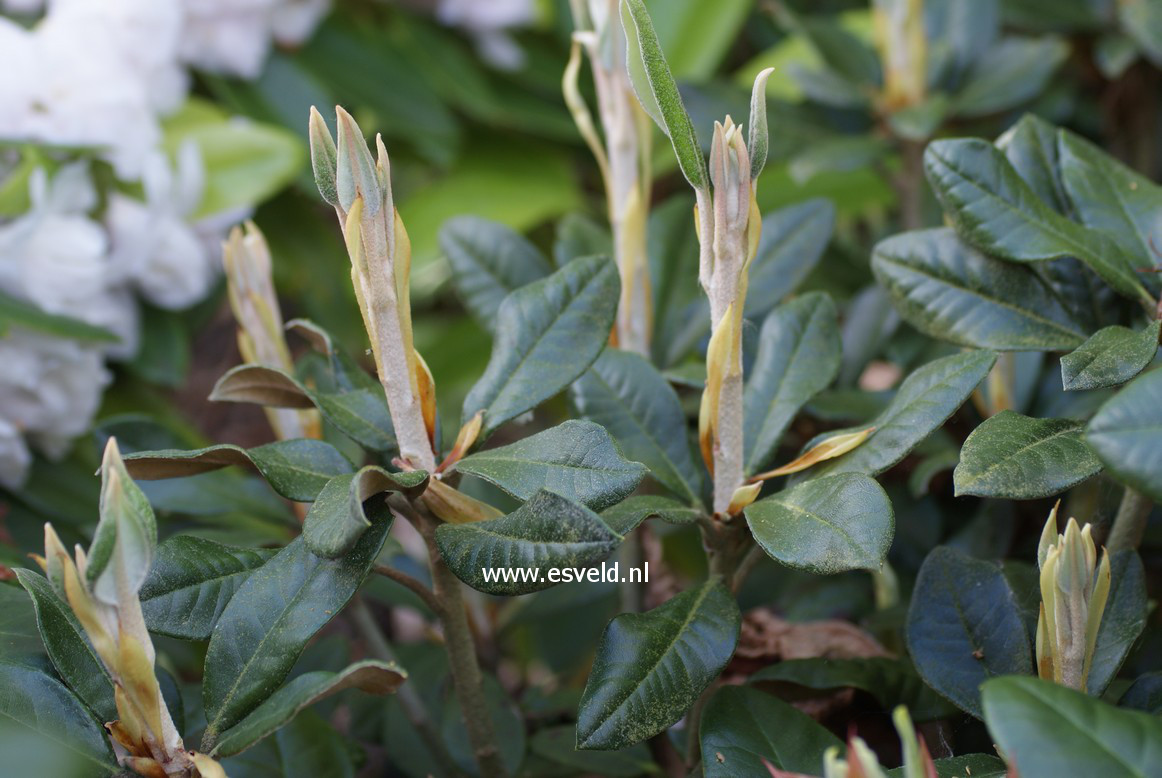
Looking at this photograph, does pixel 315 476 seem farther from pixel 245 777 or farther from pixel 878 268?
pixel 878 268

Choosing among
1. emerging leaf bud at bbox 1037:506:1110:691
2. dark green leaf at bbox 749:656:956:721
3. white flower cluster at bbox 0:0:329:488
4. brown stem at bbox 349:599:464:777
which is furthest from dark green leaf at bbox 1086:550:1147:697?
white flower cluster at bbox 0:0:329:488

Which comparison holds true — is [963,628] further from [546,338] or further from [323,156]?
[323,156]

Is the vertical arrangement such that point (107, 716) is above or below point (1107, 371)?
below

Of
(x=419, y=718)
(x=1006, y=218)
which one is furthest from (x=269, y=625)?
(x=1006, y=218)

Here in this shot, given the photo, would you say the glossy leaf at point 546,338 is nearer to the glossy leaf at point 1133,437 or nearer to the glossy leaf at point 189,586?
the glossy leaf at point 189,586

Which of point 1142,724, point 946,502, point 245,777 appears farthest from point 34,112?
point 1142,724

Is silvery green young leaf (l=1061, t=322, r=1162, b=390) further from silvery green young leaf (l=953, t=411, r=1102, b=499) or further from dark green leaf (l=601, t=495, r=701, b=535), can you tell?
dark green leaf (l=601, t=495, r=701, b=535)

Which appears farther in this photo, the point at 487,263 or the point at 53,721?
the point at 487,263

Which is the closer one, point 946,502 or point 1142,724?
point 1142,724
